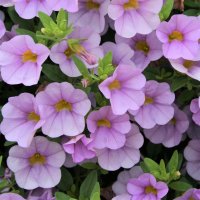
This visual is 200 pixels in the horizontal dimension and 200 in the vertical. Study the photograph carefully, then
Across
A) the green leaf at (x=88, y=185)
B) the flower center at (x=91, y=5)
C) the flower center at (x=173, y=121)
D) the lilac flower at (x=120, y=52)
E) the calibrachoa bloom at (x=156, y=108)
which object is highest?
the flower center at (x=91, y=5)

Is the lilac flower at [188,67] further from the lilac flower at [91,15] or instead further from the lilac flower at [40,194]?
the lilac flower at [40,194]

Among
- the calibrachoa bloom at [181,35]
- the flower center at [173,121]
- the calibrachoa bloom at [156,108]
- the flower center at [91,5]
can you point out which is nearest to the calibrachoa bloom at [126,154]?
the calibrachoa bloom at [156,108]

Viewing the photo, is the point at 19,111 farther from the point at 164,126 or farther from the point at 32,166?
the point at 164,126

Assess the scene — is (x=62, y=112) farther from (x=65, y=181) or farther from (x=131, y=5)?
(x=131, y=5)

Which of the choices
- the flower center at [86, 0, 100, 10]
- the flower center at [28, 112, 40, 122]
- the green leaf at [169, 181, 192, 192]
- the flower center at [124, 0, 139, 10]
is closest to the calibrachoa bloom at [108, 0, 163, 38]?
the flower center at [124, 0, 139, 10]

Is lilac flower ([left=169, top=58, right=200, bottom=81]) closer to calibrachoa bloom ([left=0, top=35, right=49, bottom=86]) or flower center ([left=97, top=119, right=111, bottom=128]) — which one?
flower center ([left=97, top=119, right=111, bottom=128])
